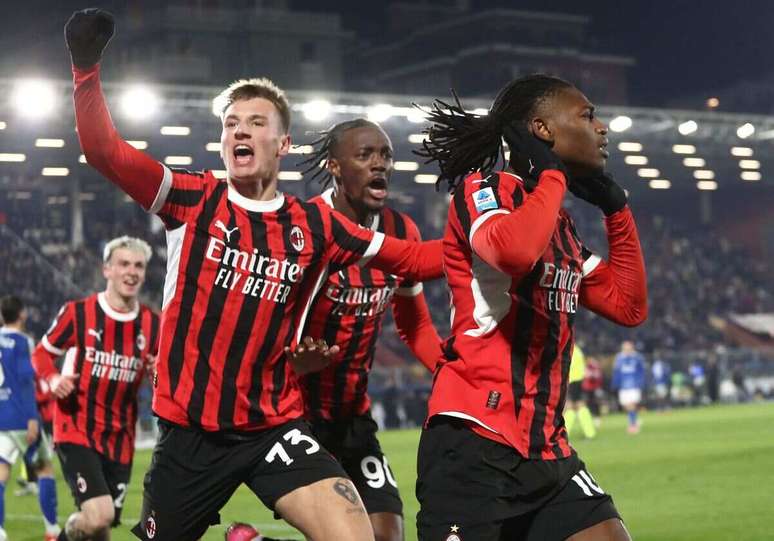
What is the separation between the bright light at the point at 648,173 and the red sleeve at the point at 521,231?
42929 millimetres

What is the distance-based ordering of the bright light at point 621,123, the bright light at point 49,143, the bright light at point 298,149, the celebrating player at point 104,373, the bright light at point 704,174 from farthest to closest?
the bright light at point 704,174 → the bright light at point 621,123 → the bright light at point 49,143 → the celebrating player at point 104,373 → the bright light at point 298,149

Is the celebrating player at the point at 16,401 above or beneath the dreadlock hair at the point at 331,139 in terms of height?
beneath

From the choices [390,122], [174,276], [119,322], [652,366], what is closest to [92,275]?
[390,122]

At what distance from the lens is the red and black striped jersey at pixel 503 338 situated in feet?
13.8

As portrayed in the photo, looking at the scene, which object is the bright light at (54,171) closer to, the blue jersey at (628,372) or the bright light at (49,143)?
the bright light at (49,143)

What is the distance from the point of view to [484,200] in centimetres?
419

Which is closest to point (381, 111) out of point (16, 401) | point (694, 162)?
point (694, 162)

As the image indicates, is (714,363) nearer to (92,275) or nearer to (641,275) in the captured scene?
(92,275)

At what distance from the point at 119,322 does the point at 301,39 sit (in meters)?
58.9

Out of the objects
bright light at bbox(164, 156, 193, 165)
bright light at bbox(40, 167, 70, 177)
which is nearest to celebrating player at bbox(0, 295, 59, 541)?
bright light at bbox(40, 167, 70, 177)

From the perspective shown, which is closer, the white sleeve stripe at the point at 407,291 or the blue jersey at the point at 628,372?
the white sleeve stripe at the point at 407,291

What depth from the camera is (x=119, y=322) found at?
28.8 feet

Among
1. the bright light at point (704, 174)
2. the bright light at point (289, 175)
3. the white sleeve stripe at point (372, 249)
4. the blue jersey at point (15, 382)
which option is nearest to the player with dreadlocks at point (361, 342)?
the white sleeve stripe at point (372, 249)

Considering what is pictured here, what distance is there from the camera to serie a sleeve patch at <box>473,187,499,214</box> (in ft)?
13.7
